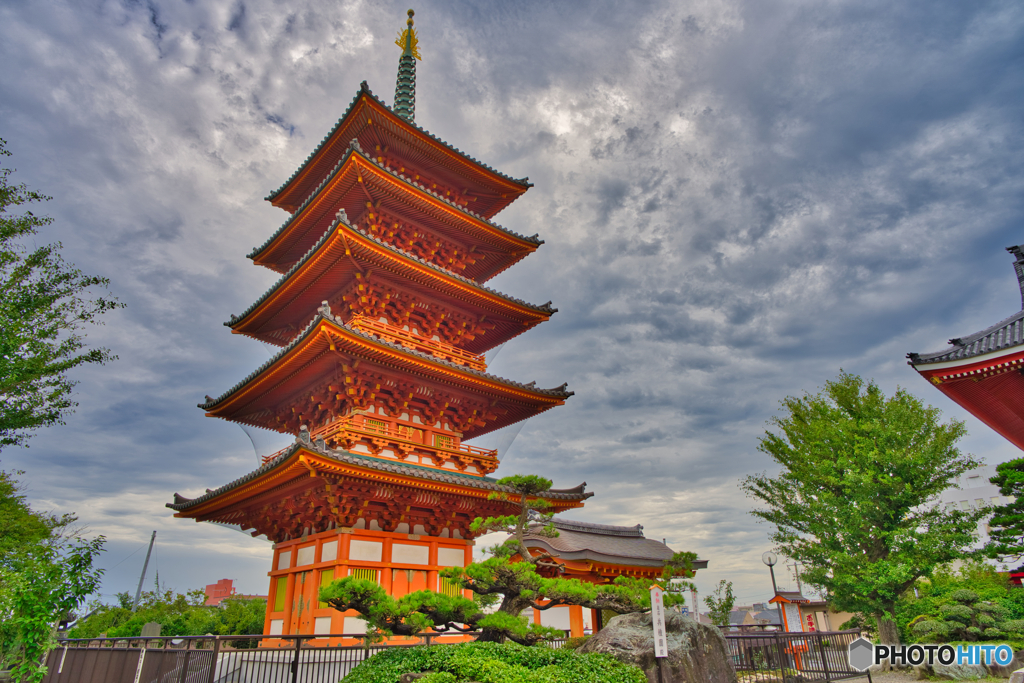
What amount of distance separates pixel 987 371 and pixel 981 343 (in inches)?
24.1

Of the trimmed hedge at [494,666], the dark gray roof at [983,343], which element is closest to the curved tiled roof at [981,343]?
the dark gray roof at [983,343]

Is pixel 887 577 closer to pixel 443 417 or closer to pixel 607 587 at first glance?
pixel 607 587

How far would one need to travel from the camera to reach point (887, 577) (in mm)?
15219

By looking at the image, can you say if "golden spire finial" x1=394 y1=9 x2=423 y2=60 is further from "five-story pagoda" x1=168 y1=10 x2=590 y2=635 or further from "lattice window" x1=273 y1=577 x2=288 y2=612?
"lattice window" x1=273 y1=577 x2=288 y2=612

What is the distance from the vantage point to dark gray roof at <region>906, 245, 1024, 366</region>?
9.86m

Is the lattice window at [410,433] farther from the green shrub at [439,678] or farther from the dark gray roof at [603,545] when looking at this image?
the green shrub at [439,678]

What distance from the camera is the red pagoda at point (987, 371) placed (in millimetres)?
9859

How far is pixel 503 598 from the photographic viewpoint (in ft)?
30.8

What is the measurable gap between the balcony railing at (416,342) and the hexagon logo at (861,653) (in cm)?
1119

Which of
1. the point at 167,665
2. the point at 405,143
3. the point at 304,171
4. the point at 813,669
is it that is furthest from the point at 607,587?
the point at 304,171

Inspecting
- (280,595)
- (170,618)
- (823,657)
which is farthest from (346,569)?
(170,618)

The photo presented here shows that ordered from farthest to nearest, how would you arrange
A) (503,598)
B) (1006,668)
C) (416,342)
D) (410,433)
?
(416,342), (410,433), (1006,668), (503,598)

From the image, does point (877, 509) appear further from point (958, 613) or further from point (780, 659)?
point (780, 659)

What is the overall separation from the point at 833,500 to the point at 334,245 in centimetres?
1681
